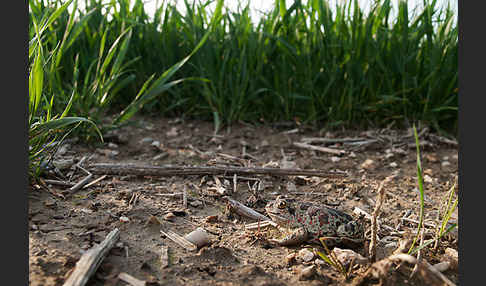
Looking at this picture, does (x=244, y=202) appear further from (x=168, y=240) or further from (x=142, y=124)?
(x=142, y=124)

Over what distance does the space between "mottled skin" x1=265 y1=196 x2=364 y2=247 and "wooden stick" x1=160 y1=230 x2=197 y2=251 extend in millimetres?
405

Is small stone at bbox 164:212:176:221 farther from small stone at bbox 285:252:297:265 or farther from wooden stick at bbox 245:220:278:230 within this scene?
small stone at bbox 285:252:297:265

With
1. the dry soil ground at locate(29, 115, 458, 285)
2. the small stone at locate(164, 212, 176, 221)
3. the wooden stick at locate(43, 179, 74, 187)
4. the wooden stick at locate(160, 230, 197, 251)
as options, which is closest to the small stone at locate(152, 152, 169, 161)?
the dry soil ground at locate(29, 115, 458, 285)

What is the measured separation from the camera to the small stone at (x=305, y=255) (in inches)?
62.6

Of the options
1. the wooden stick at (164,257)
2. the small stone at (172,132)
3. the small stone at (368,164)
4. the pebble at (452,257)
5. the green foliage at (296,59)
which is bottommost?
the pebble at (452,257)

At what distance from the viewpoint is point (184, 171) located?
2.31 m

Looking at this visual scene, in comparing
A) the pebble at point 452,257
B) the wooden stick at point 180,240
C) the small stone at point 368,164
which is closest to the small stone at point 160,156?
the wooden stick at point 180,240

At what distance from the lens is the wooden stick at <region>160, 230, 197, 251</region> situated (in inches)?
63.1

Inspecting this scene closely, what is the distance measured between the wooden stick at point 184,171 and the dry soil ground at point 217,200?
0.04 m

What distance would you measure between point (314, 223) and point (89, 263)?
3.39ft

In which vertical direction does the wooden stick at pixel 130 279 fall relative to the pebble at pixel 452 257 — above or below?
above

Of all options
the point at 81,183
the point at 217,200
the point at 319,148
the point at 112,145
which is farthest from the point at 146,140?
the point at 319,148

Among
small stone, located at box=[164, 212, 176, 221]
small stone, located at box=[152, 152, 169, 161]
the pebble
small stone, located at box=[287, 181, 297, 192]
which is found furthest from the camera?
small stone, located at box=[152, 152, 169, 161]

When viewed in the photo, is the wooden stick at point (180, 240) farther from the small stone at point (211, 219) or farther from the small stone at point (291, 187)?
the small stone at point (291, 187)
